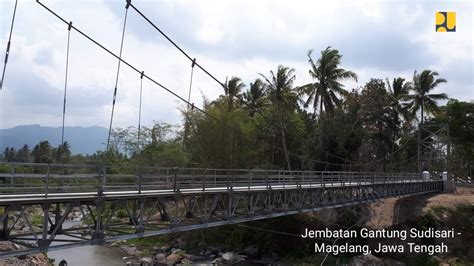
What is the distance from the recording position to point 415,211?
30.4m

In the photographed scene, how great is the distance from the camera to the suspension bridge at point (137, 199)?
963 cm

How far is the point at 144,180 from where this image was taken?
19.9 m

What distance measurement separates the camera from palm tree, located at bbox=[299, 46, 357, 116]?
4044cm

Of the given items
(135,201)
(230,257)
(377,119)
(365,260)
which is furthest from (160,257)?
(377,119)

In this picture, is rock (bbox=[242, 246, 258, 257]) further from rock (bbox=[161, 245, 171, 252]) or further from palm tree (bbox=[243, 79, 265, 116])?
palm tree (bbox=[243, 79, 265, 116])

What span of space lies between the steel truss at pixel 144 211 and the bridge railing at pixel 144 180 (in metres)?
0.37

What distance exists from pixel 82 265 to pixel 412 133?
137 feet

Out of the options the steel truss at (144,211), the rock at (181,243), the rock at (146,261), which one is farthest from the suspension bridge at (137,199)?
the rock at (181,243)

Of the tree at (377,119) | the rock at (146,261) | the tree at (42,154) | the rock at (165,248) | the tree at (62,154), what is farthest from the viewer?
the tree at (42,154)

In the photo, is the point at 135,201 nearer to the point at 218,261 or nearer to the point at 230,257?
the point at 218,261

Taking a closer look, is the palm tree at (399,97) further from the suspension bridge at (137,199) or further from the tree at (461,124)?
the suspension bridge at (137,199)

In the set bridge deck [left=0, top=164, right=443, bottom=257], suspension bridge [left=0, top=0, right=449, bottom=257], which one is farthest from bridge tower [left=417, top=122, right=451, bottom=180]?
bridge deck [left=0, top=164, right=443, bottom=257]

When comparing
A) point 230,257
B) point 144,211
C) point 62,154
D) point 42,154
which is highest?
point 42,154

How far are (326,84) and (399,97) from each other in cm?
1417
